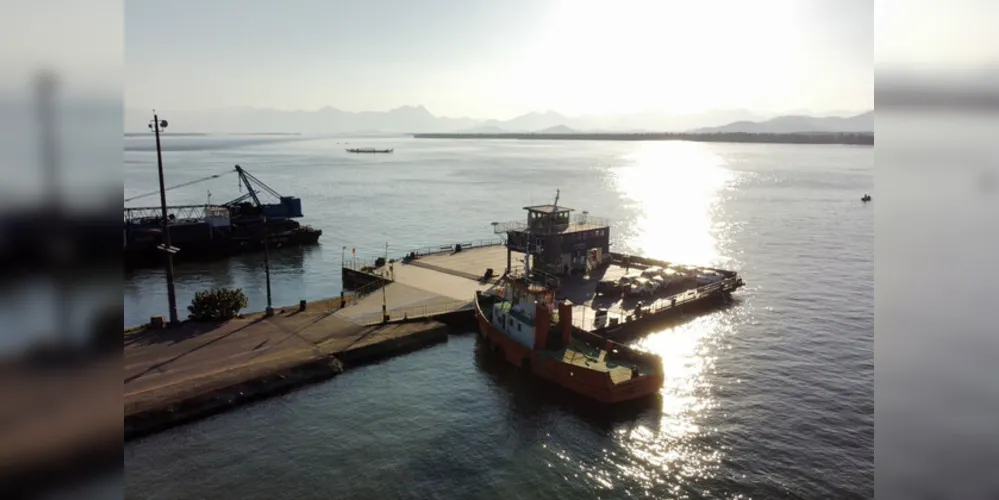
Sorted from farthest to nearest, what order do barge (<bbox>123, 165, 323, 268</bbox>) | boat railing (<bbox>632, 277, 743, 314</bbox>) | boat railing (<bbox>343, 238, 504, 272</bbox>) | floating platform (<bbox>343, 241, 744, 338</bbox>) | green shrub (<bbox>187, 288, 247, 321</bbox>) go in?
barge (<bbox>123, 165, 323, 268</bbox>)
boat railing (<bbox>343, 238, 504, 272</bbox>)
boat railing (<bbox>632, 277, 743, 314</bbox>)
floating platform (<bbox>343, 241, 744, 338</bbox>)
green shrub (<bbox>187, 288, 247, 321</bbox>)

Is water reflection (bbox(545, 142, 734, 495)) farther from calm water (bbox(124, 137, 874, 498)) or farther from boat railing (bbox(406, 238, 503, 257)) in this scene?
boat railing (bbox(406, 238, 503, 257))

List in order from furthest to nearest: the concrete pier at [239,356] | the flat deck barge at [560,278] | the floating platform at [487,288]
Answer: the flat deck barge at [560,278], the floating platform at [487,288], the concrete pier at [239,356]

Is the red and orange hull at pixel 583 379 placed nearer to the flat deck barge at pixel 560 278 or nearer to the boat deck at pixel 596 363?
the boat deck at pixel 596 363

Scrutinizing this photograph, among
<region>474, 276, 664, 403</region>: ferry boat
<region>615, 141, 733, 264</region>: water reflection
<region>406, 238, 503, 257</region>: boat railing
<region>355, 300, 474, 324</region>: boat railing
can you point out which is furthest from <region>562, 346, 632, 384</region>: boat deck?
<region>615, 141, 733, 264</region>: water reflection

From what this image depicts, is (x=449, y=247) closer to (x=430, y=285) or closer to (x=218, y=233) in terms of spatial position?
(x=430, y=285)

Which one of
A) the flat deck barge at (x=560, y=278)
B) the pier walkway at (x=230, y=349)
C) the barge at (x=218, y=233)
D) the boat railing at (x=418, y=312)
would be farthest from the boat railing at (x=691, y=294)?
the barge at (x=218, y=233)

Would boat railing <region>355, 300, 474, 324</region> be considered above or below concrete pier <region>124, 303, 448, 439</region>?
above
